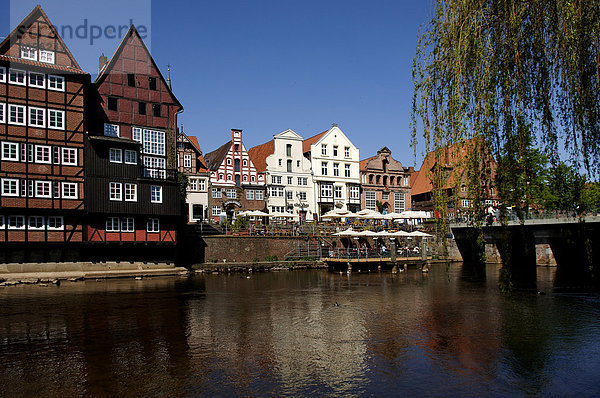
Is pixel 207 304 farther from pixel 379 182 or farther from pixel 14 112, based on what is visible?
pixel 379 182

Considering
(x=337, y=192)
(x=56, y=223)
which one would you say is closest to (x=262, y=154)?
(x=337, y=192)

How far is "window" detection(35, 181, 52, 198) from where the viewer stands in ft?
129

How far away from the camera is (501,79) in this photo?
1042 cm

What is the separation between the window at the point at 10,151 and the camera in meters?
38.4

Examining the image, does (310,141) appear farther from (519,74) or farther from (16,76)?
(519,74)

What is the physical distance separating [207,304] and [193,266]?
67.2 ft

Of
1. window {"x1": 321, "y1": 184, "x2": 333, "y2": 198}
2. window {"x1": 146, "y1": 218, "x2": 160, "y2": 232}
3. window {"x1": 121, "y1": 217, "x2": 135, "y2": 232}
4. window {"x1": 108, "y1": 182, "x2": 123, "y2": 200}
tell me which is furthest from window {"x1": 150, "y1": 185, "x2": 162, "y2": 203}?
window {"x1": 321, "y1": 184, "x2": 333, "y2": 198}

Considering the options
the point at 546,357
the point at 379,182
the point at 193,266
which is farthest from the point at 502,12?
the point at 379,182

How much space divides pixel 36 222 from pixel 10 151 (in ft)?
19.8

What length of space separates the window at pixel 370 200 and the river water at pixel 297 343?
4209 cm

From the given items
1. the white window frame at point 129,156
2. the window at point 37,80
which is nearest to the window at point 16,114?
the window at point 37,80

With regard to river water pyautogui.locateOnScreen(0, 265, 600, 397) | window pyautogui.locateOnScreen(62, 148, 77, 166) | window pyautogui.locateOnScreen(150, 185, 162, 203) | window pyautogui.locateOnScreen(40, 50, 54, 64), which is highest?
window pyautogui.locateOnScreen(40, 50, 54, 64)

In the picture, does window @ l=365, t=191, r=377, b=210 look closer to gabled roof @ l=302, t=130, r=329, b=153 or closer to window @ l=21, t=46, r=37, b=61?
gabled roof @ l=302, t=130, r=329, b=153

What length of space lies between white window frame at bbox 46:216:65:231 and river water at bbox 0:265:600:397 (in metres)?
7.99
